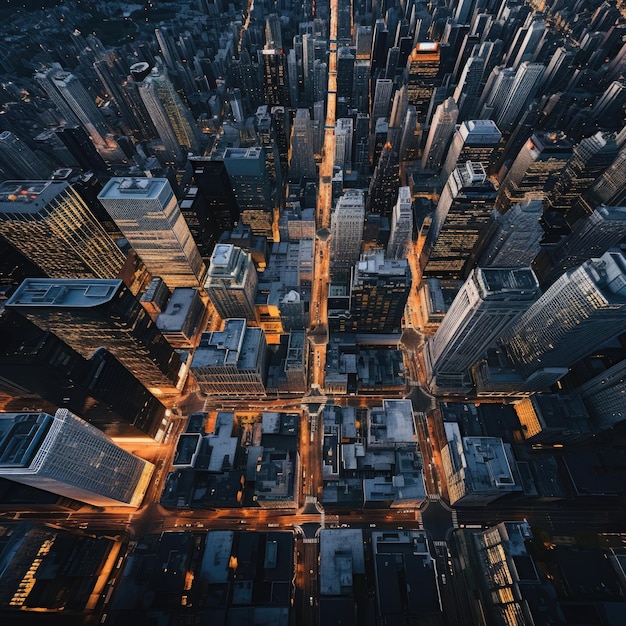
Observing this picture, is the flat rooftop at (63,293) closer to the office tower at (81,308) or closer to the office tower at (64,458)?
the office tower at (81,308)

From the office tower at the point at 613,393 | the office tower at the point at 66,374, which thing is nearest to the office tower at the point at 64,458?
the office tower at the point at 66,374

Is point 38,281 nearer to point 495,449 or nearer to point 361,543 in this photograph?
point 361,543

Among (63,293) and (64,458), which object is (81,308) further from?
(64,458)

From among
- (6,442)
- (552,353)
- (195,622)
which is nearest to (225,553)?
(195,622)

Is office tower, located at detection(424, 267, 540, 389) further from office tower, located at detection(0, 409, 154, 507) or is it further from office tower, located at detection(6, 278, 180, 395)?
office tower, located at detection(0, 409, 154, 507)

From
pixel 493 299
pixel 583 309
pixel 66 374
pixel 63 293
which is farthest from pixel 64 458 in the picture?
pixel 583 309
